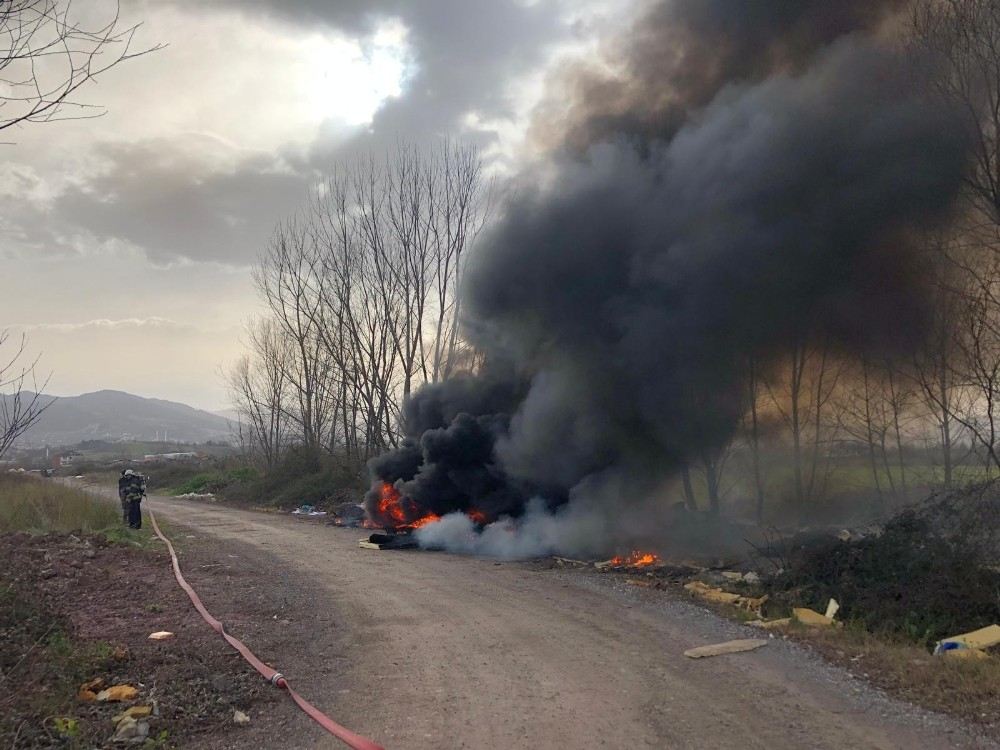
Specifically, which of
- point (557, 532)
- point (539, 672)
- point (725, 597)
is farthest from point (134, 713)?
point (557, 532)

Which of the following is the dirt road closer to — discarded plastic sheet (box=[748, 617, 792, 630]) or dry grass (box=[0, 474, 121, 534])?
discarded plastic sheet (box=[748, 617, 792, 630])

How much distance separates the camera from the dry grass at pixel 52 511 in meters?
14.9

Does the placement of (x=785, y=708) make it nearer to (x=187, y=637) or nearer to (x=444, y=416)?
(x=187, y=637)

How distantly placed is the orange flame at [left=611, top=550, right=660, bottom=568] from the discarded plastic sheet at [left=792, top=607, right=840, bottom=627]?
379 centimetres

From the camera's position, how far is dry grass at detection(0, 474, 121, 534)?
14945mm

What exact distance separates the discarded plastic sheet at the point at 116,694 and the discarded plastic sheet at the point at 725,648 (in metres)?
5.02

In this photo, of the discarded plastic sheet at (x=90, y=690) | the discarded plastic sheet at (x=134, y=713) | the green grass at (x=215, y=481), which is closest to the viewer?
the discarded plastic sheet at (x=134, y=713)

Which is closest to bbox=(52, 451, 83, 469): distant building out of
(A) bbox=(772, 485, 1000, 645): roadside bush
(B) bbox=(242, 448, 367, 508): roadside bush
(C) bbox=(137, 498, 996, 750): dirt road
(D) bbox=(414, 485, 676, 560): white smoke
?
(B) bbox=(242, 448, 367, 508): roadside bush

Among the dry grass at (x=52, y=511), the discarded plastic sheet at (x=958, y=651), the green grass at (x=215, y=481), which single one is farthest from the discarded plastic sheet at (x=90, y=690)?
the green grass at (x=215, y=481)

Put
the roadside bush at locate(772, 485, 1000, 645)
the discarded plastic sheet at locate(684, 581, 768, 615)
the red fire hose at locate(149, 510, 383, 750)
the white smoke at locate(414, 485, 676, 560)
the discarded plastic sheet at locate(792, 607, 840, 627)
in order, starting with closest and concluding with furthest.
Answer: the red fire hose at locate(149, 510, 383, 750)
the roadside bush at locate(772, 485, 1000, 645)
the discarded plastic sheet at locate(792, 607, 840, 627)
the discarded plastic sheet at locate(684, 581, 768, 615)
the white smoke at locate(414, 485, 676, 560)

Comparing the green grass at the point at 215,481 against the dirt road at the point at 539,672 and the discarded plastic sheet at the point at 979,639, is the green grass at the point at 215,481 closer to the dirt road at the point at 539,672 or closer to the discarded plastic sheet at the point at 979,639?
the dirt road at the point at 539,672

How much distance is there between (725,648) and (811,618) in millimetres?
2049

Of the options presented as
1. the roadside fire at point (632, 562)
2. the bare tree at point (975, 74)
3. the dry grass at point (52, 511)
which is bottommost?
the roadside fire at point (632, 562)

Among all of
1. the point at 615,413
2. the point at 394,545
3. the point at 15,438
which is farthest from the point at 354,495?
the point at 15,438
